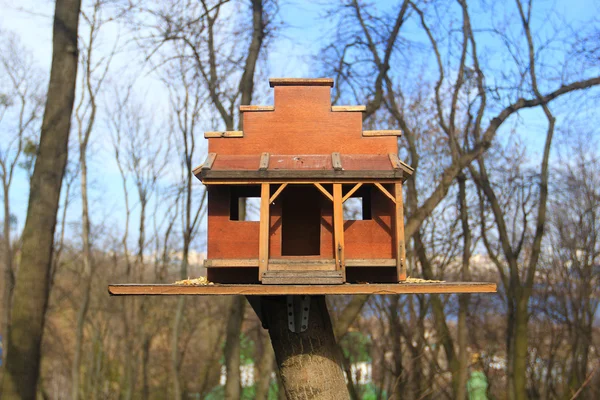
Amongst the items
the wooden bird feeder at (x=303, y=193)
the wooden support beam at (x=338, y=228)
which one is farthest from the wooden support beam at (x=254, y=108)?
the wooden support beam at (x=338, y=228)

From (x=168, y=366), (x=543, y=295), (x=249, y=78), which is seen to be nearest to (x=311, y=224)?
(x=249, y=78)

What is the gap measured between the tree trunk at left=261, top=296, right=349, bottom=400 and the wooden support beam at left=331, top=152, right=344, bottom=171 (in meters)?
0.86

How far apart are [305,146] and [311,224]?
2.09 ft

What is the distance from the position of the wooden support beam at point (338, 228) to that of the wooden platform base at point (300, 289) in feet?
1.20

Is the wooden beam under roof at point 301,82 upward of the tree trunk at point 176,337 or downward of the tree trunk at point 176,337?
upward

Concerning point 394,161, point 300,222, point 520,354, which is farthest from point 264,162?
point 520,354

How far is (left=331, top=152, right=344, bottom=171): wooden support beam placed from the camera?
12.0ft

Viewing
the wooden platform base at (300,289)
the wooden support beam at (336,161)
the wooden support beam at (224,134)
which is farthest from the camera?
the wooden support beam at (224,134)

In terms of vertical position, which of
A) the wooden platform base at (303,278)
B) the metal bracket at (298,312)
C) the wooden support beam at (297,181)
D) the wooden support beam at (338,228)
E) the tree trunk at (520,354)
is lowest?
the tree trunk at (520,354)

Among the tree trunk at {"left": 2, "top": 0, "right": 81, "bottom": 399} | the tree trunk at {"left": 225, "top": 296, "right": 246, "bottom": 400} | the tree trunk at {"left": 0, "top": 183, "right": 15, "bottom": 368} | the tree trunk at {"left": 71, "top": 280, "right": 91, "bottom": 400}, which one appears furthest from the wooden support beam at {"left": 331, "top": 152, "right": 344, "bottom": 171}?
the tree trunk at {"left": 0, "top": 183, "right": 15, "bottom": 368}

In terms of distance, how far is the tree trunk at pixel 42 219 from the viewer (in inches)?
221

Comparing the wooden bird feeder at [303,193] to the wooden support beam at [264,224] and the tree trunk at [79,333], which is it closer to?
the wooden support beam at [264,224]

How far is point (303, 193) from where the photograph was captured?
4.28 metres

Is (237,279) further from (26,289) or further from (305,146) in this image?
(26,289)
